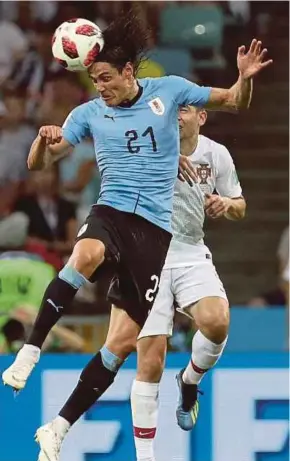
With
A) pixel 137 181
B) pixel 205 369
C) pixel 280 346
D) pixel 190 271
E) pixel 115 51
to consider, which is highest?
pixel 115 51

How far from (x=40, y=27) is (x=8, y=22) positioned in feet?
0.79

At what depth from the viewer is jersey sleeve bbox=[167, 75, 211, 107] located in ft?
20.5

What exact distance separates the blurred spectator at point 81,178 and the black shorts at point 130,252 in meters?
2.92

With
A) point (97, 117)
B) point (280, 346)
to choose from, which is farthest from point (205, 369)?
point (280, 346)

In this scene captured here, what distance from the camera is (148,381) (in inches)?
268

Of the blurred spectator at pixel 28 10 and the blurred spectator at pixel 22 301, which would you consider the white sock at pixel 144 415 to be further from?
the blurred spectator at pixel 28 10

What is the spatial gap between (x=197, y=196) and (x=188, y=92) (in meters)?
0.77

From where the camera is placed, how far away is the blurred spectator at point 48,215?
9086 mm

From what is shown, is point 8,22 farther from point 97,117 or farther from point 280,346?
point 97,117

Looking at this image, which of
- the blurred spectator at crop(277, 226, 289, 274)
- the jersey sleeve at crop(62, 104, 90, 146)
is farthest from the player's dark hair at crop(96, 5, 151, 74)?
the blurred spectator at crop(277, 226, 289, 274)

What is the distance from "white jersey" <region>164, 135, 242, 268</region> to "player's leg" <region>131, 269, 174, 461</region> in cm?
34

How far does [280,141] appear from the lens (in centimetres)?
1018

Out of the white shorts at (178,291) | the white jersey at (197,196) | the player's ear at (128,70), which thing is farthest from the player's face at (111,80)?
the white shorts at (178,291)

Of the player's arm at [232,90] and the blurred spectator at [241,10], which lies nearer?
the player's arm at [232,90]
